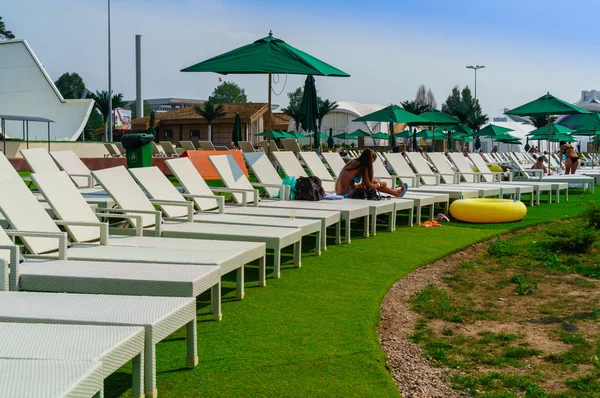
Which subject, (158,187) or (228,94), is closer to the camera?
(158,187)

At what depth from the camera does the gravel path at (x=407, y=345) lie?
3.57 meters

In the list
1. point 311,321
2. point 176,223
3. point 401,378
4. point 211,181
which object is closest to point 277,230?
point 176,223

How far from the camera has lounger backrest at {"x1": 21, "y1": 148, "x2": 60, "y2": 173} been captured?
8.09 metres

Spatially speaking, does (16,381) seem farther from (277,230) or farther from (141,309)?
(277,230)

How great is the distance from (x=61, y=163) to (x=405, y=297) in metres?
6.64

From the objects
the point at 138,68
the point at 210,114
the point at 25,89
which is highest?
the point at 138,68

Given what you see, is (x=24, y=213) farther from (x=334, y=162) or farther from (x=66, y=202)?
(x=334, y=162)

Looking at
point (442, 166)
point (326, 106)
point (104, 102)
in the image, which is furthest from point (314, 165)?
point (326, 106)

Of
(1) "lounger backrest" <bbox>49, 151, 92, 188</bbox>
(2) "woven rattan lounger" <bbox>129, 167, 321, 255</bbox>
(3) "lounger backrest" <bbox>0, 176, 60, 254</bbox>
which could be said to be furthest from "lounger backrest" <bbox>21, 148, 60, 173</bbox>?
(3) "lounger backrest" <bbox>0, 176, 60, 254</bbox>

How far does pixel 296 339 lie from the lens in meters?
4.19

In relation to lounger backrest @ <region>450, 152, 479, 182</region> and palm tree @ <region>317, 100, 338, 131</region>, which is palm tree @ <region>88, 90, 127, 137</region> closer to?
palm tree @ <region>317, 100, 338, 131</region>

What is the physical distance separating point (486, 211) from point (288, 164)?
118 inches

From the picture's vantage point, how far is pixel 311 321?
15.1 feet

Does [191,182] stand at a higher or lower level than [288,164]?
lower
